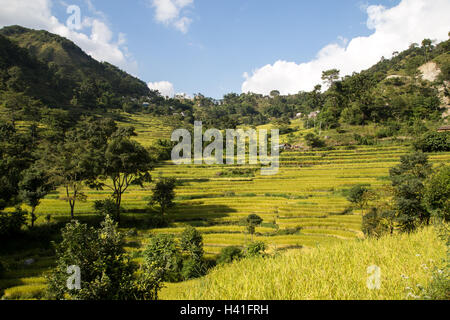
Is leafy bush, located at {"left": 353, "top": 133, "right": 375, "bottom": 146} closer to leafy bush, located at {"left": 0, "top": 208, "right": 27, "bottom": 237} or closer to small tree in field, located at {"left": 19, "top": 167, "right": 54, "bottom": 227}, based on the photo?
small tree in field, located at {"left": 19, "top": 167, "right": 54, "bottom": 227}

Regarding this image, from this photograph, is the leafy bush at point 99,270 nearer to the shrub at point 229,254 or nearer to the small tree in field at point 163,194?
the shrub at point 229,254

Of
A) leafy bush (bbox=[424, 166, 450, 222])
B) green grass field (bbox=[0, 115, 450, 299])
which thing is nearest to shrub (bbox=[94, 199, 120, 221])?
green grass field (bbox=[0, 115, 450, 299])

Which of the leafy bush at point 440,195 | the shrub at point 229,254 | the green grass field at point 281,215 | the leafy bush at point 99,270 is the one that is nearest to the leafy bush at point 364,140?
the green grass field at point 281,215

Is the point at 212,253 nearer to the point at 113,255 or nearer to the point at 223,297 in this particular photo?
the point at 113,255

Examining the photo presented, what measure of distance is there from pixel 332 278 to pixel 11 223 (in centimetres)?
3271

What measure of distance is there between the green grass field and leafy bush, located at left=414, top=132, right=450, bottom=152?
3.43 meters

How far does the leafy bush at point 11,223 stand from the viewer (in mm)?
24188

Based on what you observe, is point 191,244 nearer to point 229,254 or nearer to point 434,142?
point 229,254

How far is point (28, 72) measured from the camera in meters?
120

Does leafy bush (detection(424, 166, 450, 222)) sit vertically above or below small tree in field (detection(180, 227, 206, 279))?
above

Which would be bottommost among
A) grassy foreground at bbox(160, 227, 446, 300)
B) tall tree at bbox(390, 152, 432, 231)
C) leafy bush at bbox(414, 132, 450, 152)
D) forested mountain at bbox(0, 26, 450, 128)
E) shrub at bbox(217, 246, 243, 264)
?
shrub at bbox(217, 246, 243, 264)

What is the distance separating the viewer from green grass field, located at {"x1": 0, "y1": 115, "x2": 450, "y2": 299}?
4668 mm

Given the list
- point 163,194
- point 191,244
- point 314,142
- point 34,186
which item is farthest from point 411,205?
point 314,142

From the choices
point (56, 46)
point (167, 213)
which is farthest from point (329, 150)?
point (56, 46)
